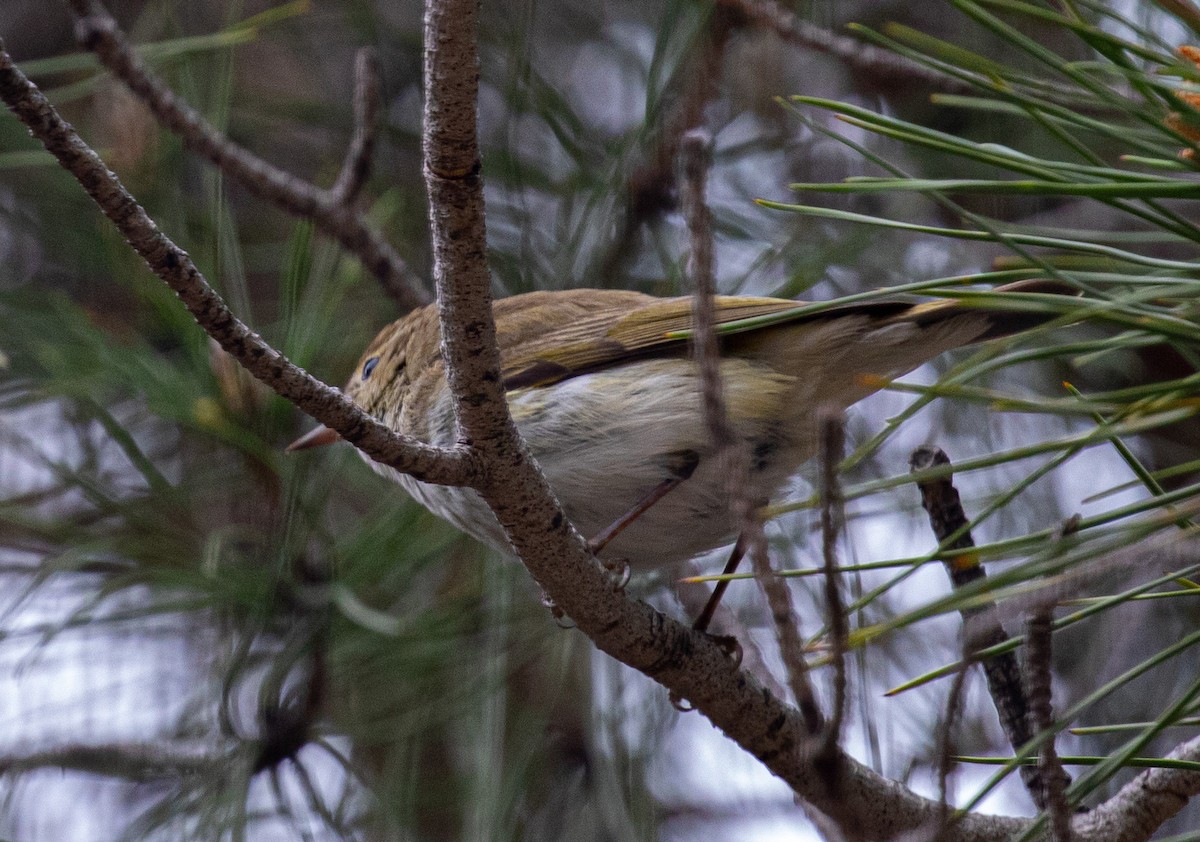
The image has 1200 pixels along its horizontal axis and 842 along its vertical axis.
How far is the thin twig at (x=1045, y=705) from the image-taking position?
113 cm

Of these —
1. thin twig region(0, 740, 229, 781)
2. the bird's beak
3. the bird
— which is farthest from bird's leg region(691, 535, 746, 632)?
thin twig region(0, 740, 229, 781)

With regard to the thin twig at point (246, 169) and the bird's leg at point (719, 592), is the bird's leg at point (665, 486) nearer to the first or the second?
the bird's leg at point (719, 592)

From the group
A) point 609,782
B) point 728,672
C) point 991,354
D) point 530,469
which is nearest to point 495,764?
point 609,782

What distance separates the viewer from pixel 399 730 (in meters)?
2.92

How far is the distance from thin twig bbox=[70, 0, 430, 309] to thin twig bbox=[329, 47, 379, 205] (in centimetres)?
4

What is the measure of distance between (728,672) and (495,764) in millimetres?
693

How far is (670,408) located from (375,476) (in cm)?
113

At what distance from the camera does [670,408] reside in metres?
2.57

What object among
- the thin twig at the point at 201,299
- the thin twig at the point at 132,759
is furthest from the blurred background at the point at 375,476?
the thin twig at the point at 201,299

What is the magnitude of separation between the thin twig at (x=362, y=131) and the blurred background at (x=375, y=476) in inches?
8.3

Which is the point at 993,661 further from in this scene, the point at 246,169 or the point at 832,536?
the point at 246,169

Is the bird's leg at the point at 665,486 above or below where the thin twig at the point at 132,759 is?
above

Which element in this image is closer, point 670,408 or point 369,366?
point 670,408

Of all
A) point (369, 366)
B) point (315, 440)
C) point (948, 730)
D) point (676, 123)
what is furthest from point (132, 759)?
point (948, 730)
